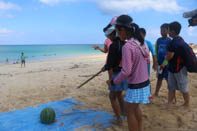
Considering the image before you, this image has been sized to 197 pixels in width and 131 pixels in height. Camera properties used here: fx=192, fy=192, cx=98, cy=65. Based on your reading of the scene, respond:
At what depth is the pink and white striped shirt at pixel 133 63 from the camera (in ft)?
7.55

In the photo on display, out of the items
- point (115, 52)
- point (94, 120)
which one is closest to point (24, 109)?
point (94, 120)

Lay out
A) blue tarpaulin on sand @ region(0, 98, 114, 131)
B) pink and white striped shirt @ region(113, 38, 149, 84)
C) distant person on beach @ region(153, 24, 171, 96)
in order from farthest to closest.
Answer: distant person on beach @ region(153, 24, 171, 96) < blue tarpaulin on sand @ region(0, 98, 114, 131) < pink and white striped shirt @ region(113, 38, 149, 84)

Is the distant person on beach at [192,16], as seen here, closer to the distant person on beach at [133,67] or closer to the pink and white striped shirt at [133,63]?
the distant person on beach at [133,67]

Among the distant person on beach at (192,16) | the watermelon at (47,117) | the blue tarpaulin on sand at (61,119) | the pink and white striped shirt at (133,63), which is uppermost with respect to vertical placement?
the distant person on beach at (192,16)

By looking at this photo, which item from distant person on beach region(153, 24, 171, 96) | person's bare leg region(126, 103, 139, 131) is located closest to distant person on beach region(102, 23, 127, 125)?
person's bare leg region(126, 103, 139, 131)

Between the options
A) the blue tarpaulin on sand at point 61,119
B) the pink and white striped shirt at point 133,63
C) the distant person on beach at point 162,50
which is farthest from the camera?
the distant person on beach at point 162,50

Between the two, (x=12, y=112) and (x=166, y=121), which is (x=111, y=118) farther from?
(x=12, y=112)

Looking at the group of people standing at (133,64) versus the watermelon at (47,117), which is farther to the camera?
the watermelon at (47,117)

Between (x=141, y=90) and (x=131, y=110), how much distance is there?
0.30 metres

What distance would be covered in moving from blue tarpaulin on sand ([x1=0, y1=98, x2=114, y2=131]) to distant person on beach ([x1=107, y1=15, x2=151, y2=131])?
108 centimetres

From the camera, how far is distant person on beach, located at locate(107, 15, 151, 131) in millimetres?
2316

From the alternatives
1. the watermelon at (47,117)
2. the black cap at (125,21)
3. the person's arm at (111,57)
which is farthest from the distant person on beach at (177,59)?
the watermelon at (47,117)

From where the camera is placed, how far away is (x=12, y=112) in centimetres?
406

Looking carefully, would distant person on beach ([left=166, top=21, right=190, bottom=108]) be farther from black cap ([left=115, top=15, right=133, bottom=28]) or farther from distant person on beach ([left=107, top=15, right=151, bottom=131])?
black cap ([left=115, top=15, right=133, bottom=28])
